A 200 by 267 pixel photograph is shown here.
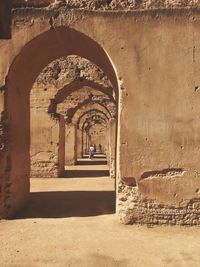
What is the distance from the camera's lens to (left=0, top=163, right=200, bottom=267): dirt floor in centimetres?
517

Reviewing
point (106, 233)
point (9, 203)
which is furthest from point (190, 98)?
point (9, 203)

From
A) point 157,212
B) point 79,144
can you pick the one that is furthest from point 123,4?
point 79,144

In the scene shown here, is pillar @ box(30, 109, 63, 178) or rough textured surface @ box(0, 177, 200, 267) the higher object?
pillar @ box(30, 109, 63, 178)

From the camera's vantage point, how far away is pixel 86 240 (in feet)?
19.9

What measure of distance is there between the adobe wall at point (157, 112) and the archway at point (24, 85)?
0.68m

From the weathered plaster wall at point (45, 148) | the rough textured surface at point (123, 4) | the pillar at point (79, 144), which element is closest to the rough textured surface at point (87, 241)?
the rough textured surface at point (123, 4)

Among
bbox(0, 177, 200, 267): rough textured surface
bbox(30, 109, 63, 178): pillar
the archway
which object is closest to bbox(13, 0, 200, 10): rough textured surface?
the archway

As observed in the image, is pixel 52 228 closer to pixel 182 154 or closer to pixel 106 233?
pixel 106 233

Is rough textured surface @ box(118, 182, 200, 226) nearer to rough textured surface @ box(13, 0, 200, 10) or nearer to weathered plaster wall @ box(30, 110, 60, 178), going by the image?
rough textured surface @ box(13, 0, 200, 10)

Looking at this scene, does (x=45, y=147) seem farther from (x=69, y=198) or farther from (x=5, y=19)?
(x=5, y=19)

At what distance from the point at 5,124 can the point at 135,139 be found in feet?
7.96

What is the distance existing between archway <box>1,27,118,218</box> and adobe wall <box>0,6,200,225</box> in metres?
0.68

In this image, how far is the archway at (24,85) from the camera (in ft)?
24.4

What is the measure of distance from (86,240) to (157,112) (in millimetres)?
2517
